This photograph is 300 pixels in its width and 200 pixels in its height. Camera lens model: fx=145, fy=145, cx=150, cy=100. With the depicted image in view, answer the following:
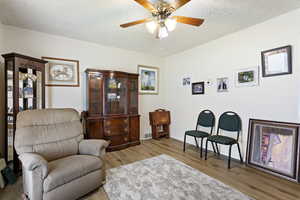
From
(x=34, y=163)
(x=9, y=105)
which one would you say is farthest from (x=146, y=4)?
(x=9, y=105)

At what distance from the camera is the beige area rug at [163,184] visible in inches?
71.3

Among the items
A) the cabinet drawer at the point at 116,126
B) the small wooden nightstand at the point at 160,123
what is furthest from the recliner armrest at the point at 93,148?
the small wooden nightstand at the point at 160,123

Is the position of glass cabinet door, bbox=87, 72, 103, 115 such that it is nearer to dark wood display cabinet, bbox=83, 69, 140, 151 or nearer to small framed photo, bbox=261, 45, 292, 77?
dark wood display cabinet, bbox=83, 69, 140, 151

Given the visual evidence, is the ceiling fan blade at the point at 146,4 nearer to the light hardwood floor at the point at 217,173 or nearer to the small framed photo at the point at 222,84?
the small framed photo at the point at 222,84

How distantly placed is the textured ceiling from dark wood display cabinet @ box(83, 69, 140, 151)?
2.93 feet

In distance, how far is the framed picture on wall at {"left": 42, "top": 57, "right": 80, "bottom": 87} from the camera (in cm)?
303

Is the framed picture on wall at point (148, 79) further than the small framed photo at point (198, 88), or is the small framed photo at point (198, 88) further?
the framed picture on wall at point (148, 79)

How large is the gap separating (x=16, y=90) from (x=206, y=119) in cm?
362

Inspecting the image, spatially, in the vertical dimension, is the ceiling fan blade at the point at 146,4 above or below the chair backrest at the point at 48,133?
above

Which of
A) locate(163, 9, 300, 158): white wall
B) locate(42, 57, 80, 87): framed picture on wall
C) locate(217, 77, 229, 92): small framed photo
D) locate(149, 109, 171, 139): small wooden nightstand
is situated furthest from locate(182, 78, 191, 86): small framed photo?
locate(42, 57, 80, 87): framed picture on wall

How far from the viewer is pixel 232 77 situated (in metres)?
2.98

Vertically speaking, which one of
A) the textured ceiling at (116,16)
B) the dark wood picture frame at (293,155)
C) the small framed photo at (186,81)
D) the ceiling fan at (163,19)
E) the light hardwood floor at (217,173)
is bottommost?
the light hardwood floor at (217,173)

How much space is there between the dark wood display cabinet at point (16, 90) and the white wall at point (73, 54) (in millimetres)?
413

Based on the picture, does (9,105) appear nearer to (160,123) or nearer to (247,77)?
(160,123)
